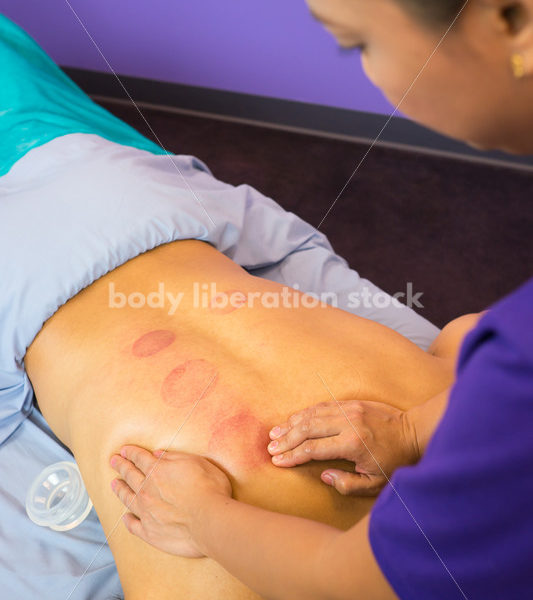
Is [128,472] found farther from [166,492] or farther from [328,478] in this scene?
[328,478]

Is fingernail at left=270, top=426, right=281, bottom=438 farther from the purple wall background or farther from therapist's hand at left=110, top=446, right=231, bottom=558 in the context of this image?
the purple wall background

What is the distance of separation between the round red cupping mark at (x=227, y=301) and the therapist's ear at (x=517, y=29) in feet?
2.55

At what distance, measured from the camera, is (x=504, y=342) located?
1.46 ft

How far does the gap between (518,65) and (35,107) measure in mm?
1503

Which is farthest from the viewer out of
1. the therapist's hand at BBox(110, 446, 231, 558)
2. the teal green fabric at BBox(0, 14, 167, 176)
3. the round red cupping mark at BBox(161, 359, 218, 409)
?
the teal green fabric at BBox(0, 14, 167, 176)

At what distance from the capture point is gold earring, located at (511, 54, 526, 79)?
46 cm

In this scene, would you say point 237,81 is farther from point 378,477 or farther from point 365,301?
point 378,477

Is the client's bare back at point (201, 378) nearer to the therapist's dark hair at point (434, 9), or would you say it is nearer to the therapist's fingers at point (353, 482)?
the therapist's fingers at point (353, 482)

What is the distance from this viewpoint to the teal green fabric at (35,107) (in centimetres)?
160

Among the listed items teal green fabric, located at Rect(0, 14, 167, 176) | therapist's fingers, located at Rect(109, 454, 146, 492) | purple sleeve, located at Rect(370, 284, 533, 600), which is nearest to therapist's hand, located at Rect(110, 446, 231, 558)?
therapist's fingers, located at Rect(109, 454, 146, 492)

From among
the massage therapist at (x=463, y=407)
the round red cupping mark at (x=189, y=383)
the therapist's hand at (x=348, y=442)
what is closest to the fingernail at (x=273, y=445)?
the therapist's hand at (x=348, y=442)

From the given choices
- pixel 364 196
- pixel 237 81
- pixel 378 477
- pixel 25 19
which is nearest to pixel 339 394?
pixel 378 477

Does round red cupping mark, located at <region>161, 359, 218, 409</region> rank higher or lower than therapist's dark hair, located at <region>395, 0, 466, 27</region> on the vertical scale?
lower

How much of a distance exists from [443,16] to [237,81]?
8.32 ft
